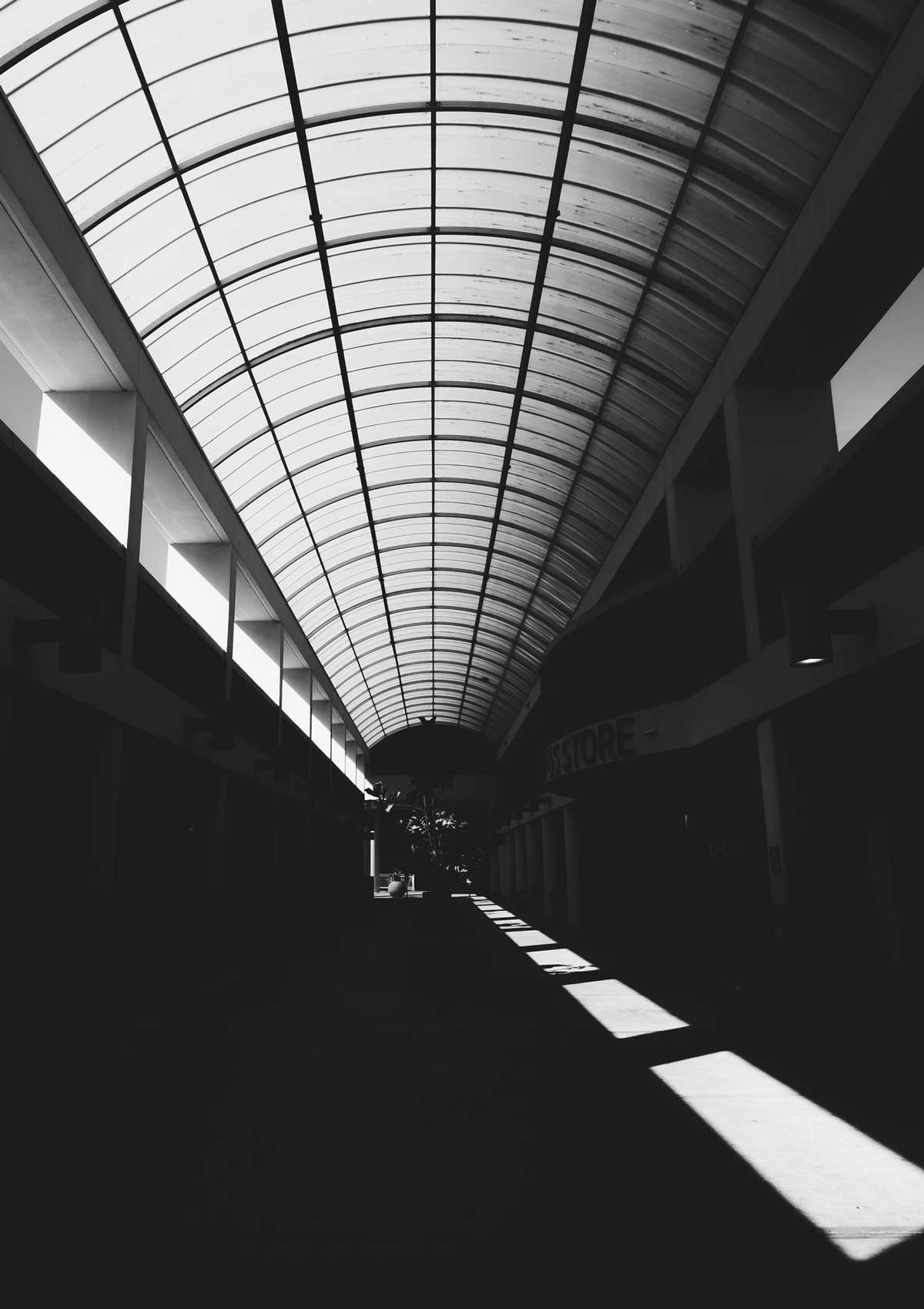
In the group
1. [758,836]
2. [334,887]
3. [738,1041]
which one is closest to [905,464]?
[738,1041]

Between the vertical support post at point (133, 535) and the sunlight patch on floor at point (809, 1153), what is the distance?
13.0 meters

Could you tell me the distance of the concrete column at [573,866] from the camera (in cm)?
3450

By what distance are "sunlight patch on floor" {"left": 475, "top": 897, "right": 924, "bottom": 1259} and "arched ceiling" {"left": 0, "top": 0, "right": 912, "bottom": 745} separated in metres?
13.9

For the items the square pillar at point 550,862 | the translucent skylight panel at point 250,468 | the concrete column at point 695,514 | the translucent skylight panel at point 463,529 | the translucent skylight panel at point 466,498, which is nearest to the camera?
the concrete column at point 695,514

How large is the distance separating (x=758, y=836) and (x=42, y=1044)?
56.1ft

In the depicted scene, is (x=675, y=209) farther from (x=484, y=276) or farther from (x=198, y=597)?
(x=198, y=597)

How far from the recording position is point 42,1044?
1165 centimetres

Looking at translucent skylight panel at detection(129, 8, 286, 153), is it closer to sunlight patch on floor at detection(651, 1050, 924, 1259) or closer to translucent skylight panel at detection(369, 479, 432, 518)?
sunlight patch on floor at detection(651, 1050, 924, 1259)

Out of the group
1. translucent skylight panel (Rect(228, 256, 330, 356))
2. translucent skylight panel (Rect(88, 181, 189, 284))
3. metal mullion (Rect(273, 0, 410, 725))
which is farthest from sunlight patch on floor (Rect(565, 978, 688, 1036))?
translucent skylight panel (Rect(228, 256, 330, 356))

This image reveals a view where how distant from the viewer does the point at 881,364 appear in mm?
16797

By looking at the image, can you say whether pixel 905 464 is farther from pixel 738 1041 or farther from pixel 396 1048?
pixel 396 1048

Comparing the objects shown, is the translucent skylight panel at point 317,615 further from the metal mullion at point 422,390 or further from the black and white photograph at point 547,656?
the metal mullion at point 422,390

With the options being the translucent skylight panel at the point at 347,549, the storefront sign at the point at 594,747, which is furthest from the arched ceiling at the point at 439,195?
the storefront sign at the point at 594,747

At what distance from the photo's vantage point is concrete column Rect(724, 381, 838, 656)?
1706cm
